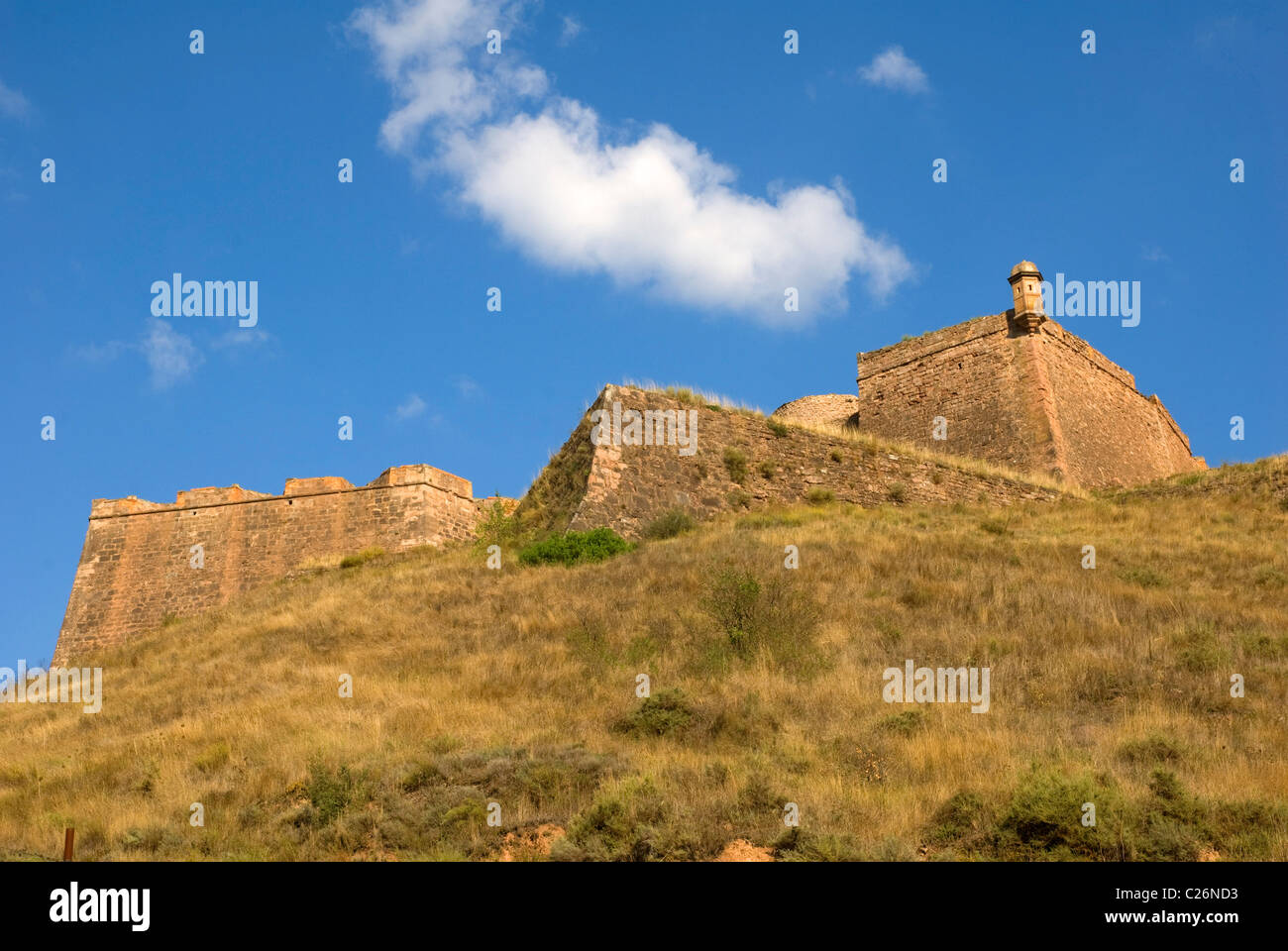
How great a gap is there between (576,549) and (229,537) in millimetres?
14783

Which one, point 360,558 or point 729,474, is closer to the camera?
point 729,474

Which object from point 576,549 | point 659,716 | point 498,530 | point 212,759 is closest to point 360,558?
point 498,530

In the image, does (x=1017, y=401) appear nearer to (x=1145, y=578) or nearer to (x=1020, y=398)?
(x=1020, y=398)

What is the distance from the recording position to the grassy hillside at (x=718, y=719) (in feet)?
23.0

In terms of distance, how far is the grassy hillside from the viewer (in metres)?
7.01

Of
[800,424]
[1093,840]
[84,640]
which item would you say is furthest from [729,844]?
[84,640]

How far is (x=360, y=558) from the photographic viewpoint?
25094mm

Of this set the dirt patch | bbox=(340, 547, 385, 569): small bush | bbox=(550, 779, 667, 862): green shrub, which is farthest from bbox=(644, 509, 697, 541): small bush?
the dirt patch

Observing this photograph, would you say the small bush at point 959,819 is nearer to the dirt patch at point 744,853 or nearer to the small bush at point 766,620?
the dirt patch at point 744,853

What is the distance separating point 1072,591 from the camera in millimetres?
13078

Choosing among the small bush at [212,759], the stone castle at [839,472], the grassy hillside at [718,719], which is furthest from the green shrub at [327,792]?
the stone castle at [839,472]

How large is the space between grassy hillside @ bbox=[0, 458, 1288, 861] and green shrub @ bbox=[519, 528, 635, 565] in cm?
77

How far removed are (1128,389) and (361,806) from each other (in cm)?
2692

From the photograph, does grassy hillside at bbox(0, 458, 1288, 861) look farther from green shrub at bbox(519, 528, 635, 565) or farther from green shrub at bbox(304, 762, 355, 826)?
green shrub at bbox(519, 528, 635, 565)
